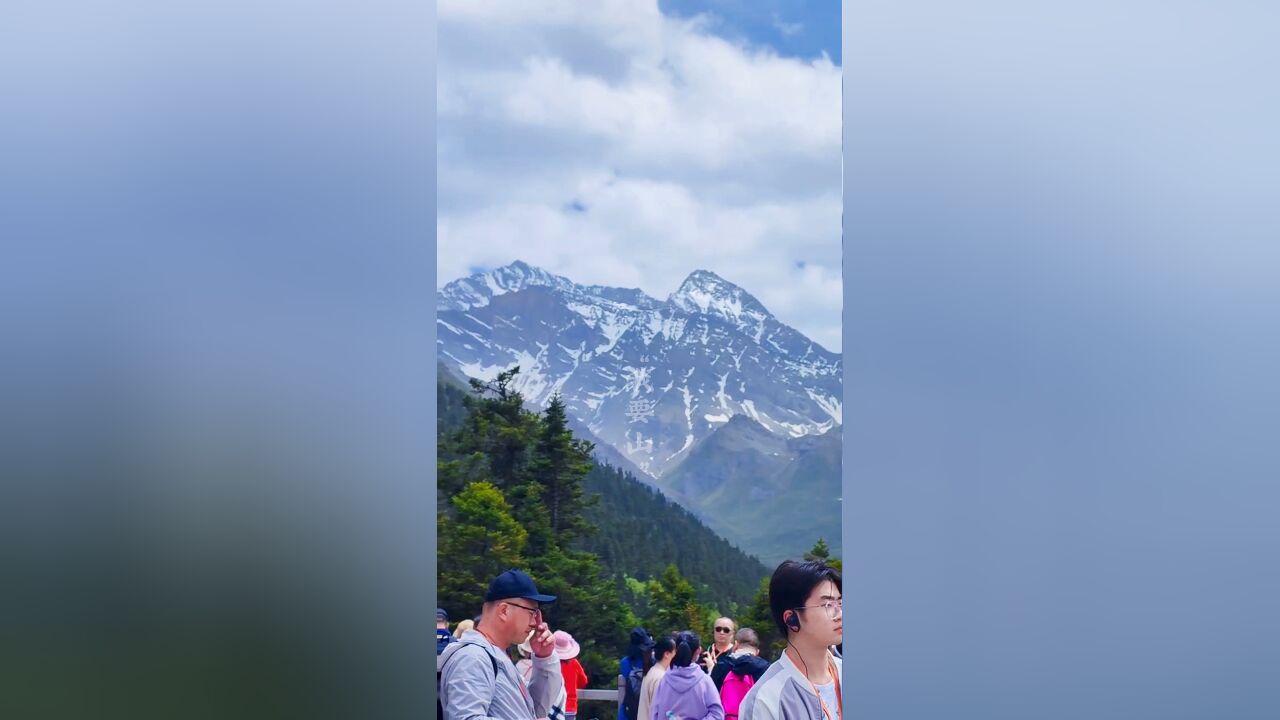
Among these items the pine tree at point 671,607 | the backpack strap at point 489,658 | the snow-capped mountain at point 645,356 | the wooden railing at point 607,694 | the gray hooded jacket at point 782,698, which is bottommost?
the wooden railing at point 607,694

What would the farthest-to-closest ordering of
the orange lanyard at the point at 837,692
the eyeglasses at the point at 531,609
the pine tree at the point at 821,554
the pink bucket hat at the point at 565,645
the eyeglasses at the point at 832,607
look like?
the pink bucket hat at the point at 565,645 → the pine tree at the point at 821,554 → the eyeglasses at the point at 531,609 → the eyeglasses at the point at 832,607 → the orange lanyard at the point at 837,692

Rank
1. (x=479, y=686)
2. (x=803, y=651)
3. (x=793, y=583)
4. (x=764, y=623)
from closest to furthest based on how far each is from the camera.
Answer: (x=479, y=686), (x=803, y=651), (x=793, y=583), (x=764, y=623)

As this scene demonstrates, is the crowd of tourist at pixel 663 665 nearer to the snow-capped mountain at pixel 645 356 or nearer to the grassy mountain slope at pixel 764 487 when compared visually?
the grassy mountain slope at pixel 764 487

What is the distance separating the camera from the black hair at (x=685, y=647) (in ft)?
12.8

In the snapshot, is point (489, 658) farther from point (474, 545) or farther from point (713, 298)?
point (713, 298)

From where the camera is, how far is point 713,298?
4031 millimetres

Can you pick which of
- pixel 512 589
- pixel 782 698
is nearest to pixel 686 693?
pixel 782 698

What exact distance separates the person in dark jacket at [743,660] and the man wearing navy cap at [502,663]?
61 centimetres

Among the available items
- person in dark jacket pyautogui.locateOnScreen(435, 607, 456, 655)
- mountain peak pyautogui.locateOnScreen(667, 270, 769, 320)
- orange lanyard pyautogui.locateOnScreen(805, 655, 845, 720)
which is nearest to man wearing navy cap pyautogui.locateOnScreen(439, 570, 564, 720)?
person in dark jacket pyautogui.locateOnScreen(435, 607, 456, 655)

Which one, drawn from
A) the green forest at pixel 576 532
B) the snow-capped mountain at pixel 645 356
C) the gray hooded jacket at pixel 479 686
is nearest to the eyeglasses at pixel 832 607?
the green forest at pixel 576 532

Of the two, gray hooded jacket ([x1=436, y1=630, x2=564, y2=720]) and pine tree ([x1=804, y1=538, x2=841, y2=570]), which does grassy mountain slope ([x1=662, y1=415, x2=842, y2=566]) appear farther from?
gray hooded jacket ([x1=436, y1=630, x2=564, y2=720])

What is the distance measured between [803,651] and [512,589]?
43.1 inches
